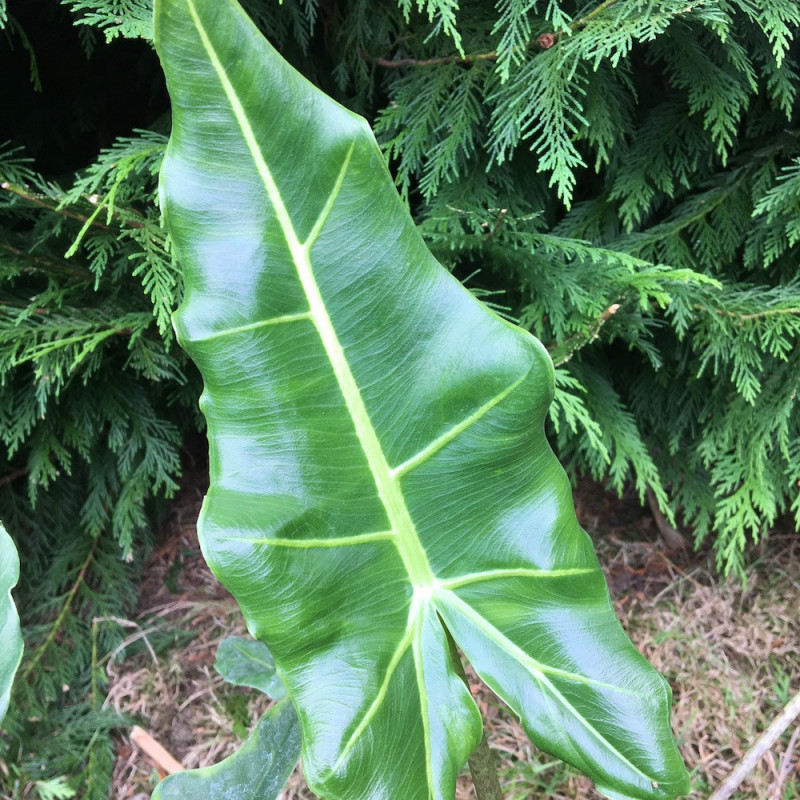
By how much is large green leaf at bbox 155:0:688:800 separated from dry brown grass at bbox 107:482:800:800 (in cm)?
72

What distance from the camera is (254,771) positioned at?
0.72 metres

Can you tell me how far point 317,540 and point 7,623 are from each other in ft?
1.09

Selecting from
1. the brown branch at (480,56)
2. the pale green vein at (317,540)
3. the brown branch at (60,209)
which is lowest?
the pale green vein at (317,540)

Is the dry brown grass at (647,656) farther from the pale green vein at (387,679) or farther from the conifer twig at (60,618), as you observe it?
the pale green vein at (387,679)

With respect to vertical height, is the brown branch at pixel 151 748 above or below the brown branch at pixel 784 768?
above

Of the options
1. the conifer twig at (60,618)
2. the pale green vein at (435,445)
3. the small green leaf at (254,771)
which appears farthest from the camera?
the conifer twig at (60,618)

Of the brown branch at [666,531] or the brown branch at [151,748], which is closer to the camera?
the brown branch at [151,748]

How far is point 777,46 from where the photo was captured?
32.6 inches

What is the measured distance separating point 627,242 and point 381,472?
2.96 feet

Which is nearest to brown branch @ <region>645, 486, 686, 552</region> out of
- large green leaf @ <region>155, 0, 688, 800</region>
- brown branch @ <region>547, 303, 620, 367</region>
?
brown branch @ <region>547, 303, 620, 367</region>

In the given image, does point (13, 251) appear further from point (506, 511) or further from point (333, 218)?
point (506, 511)

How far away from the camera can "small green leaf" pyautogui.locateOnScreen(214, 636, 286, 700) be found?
96 centimetres

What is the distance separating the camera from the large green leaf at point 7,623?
580 millimetres

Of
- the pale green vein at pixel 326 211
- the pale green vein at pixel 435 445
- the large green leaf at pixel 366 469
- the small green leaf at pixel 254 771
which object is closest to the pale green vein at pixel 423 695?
the large green leaf at pixel 366 469
